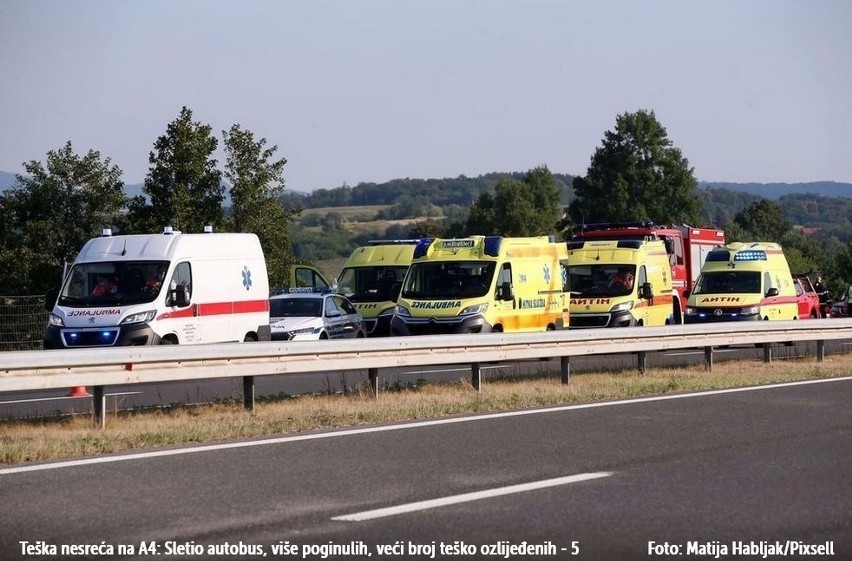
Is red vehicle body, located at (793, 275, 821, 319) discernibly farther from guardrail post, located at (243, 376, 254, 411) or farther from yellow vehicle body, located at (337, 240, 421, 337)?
guardrail post, located at (243, 376, 254, 411)

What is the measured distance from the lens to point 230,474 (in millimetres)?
9867

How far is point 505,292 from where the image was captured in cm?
2484

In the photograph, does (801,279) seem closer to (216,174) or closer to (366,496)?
(216,174)

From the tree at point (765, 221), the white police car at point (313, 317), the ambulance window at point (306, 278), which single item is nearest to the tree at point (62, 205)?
the ambulance window at point (306, 278)

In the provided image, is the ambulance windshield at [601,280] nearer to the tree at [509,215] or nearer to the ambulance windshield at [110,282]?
the ambulance windshield at [110,282]

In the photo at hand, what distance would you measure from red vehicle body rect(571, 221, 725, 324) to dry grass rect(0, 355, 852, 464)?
12893mm

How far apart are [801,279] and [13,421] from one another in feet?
90.7

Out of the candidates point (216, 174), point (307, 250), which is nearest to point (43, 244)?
point (216, 174)

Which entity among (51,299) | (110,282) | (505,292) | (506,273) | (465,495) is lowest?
(465,495)

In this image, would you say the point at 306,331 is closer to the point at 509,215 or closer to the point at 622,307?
the point at 622,307

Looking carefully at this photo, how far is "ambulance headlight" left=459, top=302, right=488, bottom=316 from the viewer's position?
24266 millimetres

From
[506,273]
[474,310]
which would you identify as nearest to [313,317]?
[474,310]

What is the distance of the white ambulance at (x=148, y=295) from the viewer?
827 inches

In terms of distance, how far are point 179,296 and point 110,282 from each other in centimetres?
121
